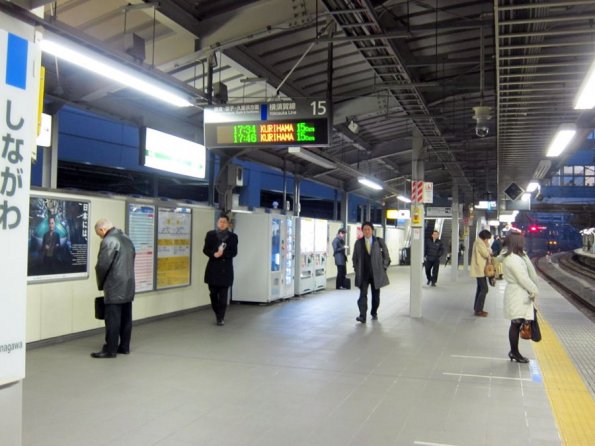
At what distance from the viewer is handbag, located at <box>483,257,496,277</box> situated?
10125 millimetres

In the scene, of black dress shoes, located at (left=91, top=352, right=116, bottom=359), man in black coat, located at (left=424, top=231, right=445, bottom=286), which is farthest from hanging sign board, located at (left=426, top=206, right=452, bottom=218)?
black dress shoes, located at (left=91, top=352, right=116, bottom=359)

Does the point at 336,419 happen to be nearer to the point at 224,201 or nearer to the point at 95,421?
the point at 95,421

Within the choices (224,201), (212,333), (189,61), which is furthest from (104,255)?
(224,201)

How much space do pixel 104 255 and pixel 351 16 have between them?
149 inches

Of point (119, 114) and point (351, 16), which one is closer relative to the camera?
point (351, 16)

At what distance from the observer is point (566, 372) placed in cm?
614

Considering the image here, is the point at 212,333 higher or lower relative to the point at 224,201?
lower

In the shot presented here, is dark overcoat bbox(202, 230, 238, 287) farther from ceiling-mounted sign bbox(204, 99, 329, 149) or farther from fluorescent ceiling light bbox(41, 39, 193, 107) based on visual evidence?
fluorescent ceiling light bbox(41, 39, 193, 107)

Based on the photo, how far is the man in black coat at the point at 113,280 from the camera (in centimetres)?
654

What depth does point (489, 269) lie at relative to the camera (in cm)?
1016

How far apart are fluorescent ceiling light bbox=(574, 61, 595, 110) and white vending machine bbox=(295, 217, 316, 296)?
7.61 metres

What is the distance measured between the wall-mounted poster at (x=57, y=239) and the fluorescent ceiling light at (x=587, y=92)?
622 centimetres

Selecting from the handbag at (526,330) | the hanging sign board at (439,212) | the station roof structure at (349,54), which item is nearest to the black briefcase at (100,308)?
the station roof structure at (349,54)

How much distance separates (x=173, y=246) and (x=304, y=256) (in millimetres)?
4434
